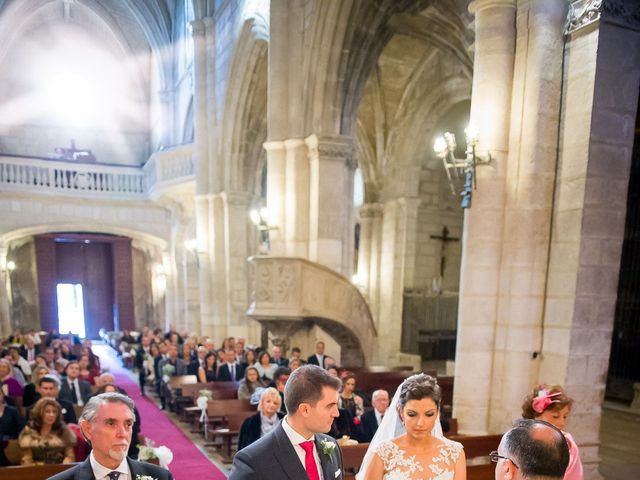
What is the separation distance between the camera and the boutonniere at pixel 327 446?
7.22ft

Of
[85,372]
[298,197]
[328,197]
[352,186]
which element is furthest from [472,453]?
[352,186]

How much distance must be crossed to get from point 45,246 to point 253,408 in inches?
708

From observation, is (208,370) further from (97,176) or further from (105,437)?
(97,176)

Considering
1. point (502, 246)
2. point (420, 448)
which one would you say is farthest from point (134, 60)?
point (420, 448)

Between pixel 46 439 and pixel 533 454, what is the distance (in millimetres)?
4168

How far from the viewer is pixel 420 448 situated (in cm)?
244

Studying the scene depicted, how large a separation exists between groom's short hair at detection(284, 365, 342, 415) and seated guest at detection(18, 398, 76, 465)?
3.10 metres

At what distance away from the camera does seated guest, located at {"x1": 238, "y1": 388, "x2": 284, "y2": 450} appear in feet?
13.4

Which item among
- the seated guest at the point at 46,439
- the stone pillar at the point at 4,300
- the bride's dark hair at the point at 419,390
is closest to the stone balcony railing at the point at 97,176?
the stone pillar at the point at 4,300

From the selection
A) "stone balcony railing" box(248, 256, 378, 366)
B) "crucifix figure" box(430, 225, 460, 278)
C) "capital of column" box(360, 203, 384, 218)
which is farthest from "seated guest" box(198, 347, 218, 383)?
"crucifix figure" box(430, 225, 460, 278)

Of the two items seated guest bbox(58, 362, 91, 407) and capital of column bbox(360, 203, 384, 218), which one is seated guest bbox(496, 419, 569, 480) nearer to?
seated guest bbox(58, 362, 91, 407)

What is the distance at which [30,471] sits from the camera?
3660 mm

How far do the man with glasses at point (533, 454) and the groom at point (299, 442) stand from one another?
72cm

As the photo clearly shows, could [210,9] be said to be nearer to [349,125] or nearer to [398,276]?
[349,125]
